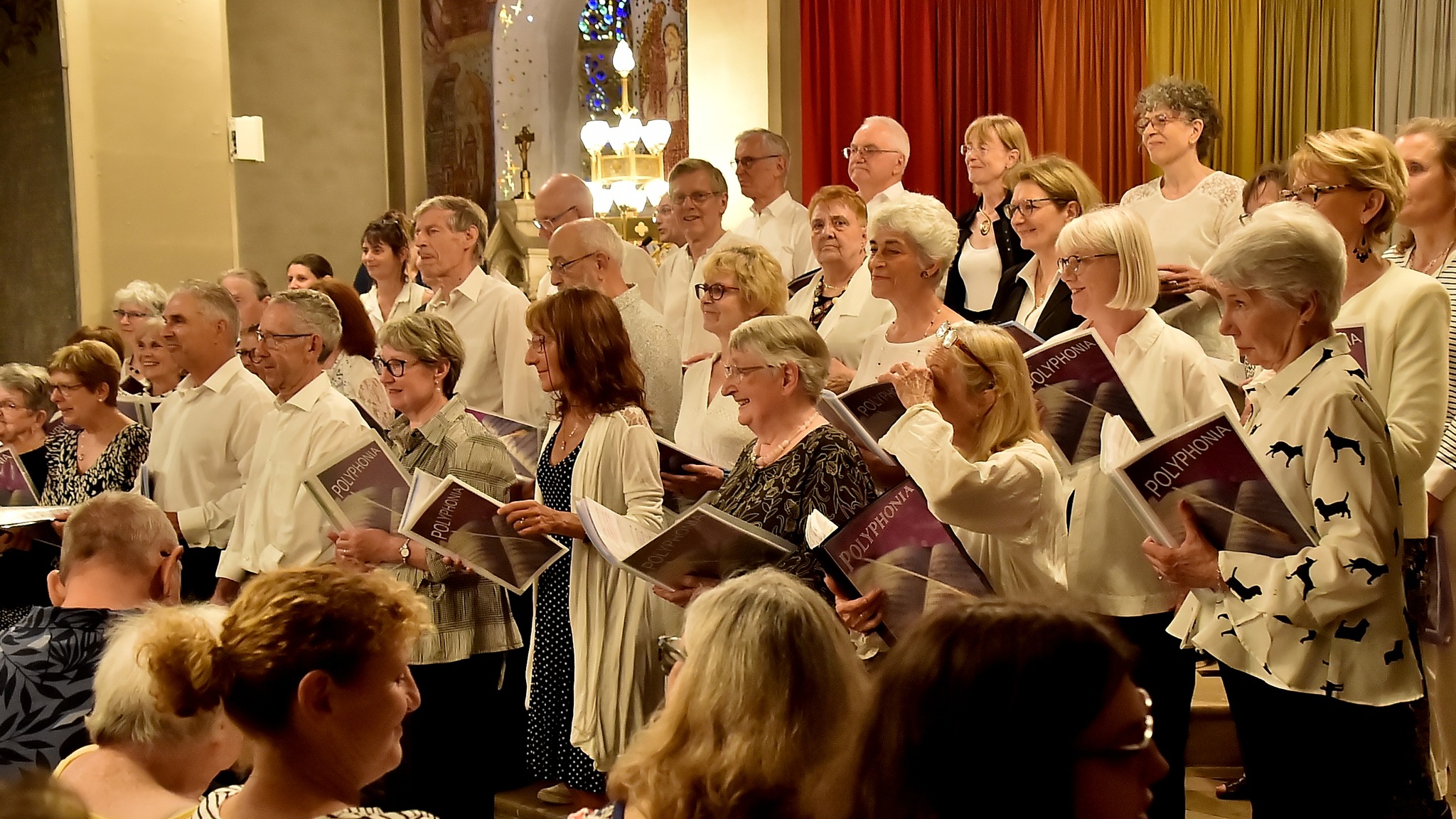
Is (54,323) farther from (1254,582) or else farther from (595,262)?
(1254,582)

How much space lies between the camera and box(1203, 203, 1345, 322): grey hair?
2.38 meters

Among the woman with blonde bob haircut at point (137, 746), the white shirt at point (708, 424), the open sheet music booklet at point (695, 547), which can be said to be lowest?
the woman with blonde bob haircut at point (137, 746)

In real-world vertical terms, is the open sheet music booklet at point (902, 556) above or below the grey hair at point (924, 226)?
below

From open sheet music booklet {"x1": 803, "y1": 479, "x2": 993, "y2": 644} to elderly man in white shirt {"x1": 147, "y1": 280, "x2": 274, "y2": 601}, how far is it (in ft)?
7.28

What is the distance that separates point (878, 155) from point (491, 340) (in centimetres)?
157

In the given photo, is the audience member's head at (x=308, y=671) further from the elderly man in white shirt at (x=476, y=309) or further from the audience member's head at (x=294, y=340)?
the elderly man in white shirt at (x=476, y=309)

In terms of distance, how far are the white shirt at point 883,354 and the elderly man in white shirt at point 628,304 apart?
94 cm

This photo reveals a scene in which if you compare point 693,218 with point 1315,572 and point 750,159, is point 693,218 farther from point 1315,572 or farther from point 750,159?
point 1315,572

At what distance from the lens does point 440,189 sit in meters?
10.0

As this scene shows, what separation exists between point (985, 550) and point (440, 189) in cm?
779

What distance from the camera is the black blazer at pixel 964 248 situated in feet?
15.4

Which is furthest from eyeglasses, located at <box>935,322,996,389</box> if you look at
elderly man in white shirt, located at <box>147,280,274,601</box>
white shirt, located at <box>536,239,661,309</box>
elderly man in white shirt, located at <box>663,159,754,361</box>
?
white shirt, located at <box>536,239,661,309</box>

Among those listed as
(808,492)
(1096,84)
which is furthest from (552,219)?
(1096,84)

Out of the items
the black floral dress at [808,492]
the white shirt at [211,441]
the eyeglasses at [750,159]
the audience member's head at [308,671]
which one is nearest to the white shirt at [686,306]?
the eyeglasses at [750,159]
